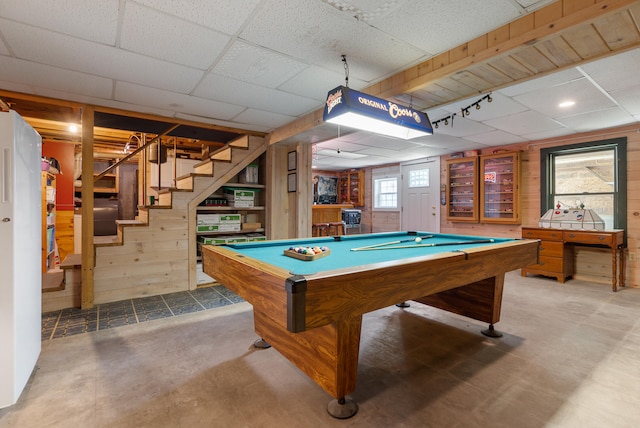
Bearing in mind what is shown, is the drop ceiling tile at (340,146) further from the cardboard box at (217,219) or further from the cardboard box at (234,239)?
the cardboard box at (234,239)

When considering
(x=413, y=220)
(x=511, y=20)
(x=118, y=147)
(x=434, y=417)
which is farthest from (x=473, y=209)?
(x=118, y=147)

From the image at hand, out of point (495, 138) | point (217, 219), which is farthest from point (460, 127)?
point (217, 219)

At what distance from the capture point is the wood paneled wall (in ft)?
14.4

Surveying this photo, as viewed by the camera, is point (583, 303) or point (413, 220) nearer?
point (583, 303)

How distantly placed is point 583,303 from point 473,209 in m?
2.83

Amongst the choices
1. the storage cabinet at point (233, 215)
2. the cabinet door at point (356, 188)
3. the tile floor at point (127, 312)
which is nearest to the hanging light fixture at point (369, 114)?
the tile floor at point (127, 312)

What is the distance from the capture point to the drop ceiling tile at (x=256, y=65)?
237 cm

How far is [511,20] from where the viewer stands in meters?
1.96

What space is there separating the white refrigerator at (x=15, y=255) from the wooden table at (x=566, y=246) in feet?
17.7

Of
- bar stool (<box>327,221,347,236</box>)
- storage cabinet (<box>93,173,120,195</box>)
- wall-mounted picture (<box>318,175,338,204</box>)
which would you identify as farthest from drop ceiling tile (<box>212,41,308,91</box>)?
wall-mounted picture (<box>318,175,338,204</box>)

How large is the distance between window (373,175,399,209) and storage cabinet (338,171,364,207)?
0.48 metres

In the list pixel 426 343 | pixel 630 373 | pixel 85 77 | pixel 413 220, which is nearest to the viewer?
pixel 630 373

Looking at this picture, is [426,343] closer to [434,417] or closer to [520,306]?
[434,417]

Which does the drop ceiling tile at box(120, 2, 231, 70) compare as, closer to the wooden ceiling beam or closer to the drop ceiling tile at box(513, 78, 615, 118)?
the wooden ceiling beam
